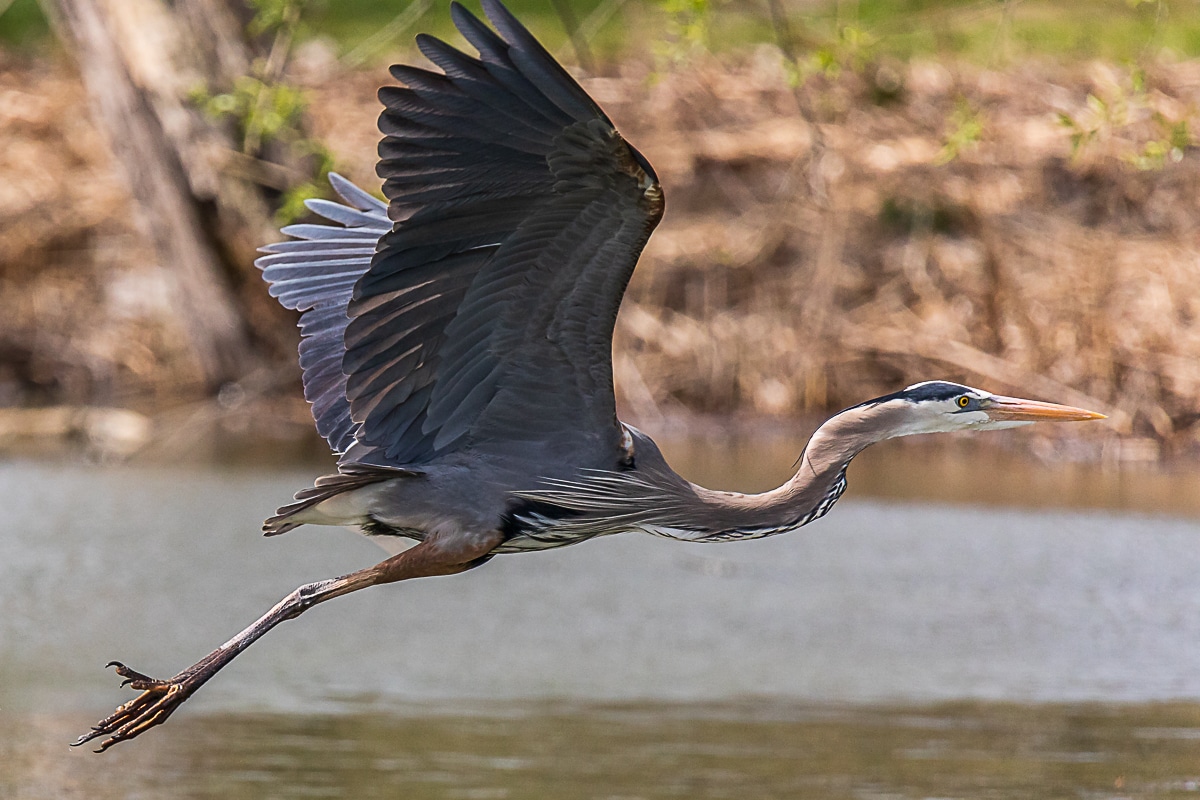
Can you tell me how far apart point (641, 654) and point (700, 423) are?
18.1ft

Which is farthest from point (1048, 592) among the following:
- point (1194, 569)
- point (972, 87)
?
point (972, 87)

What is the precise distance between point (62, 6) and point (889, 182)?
21.8 ft

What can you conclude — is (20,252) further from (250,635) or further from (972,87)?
(250,635)

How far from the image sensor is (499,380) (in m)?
5.09

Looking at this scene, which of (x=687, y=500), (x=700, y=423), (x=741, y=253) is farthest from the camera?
(x=741, y=253)

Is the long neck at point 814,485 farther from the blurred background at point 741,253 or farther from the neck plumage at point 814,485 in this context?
the blurred background at point 741,253

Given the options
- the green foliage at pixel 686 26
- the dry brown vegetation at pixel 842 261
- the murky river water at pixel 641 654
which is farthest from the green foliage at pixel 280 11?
the dry brown vegetation at pixel 842 261

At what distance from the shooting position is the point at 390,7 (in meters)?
18.5

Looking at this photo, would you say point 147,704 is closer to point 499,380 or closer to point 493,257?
point 499,380

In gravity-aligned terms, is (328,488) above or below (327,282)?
below

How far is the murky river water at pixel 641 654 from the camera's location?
5.54 m

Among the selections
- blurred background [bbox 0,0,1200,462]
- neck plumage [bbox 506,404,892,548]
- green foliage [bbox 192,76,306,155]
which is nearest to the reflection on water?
neck plumage [bbox 506,404,892,548]

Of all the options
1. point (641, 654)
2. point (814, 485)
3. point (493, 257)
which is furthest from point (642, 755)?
point (493, 257)

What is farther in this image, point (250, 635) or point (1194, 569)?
point (1194, 569)
